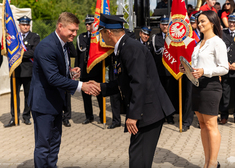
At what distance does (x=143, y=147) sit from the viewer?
330 cm

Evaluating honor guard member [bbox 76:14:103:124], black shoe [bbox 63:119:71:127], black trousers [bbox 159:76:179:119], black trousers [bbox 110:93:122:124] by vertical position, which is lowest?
black shoe [bbox 63:119:71:127]

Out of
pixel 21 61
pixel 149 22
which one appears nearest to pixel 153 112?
pixel 21 61

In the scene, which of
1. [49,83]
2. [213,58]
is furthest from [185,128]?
[49,83]

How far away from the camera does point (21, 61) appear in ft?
23.6

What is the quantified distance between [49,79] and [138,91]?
1116mm

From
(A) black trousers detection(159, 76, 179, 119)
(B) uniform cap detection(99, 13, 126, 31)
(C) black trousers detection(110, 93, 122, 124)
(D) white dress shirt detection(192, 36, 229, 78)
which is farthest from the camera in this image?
(A) black trousers detection(159, 76, 179, 119)

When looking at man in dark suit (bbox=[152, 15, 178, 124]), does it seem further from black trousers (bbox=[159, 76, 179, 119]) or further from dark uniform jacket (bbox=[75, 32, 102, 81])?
dark uniform jacket (bbox=[75, 32, 102, 81])

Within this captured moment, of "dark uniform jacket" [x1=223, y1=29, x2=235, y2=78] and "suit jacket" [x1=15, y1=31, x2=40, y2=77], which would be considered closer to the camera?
"dark uniform jacket" [x1=223, y1=29, x2=235, y2=78]

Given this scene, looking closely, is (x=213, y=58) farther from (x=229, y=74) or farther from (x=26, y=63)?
(x=26, y=63)

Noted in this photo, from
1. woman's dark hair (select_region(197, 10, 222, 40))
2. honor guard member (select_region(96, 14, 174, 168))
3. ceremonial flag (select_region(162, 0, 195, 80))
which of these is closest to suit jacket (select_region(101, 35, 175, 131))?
honor guard member (select_region(96, 14, 174, 168))

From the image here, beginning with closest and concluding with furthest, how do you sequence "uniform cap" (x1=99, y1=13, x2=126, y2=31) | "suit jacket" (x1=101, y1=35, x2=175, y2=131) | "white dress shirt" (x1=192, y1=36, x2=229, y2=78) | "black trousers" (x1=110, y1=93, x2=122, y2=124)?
"suit jacket" (x1=101, y1=35, x2=175, y2=131) → "uniform cap" (x1=99, y1=13, x2=126, y2=31) → "white dress shirt" (x1=192, y1=36, x2=229, y2=78) → "black trousers" (x1=110, y1=93, x2=122, y2=124)

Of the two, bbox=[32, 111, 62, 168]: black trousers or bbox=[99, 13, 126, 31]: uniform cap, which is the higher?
bbox=[99, 13, 126, 31]: uniform cap

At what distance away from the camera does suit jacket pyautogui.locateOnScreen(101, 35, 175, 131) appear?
3111 millimetres

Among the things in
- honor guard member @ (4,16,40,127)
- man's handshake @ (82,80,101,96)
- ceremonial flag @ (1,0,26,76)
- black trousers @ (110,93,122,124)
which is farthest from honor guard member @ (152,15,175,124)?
man's handshake @ (82,80,101,96)
